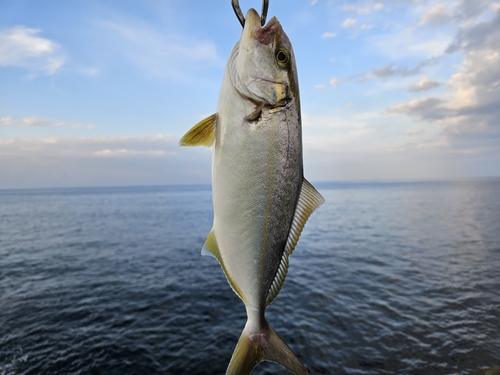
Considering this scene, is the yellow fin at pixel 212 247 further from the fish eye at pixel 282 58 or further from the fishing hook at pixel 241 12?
the fishing hook at pixel 241 12

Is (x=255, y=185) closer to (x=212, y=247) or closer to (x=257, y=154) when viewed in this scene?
(x=257, y=154)

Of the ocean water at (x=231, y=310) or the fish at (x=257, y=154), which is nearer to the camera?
the fish at (x=257, y=154)

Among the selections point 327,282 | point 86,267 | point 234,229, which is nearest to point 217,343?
point 327,282

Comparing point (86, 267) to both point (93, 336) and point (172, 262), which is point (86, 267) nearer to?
point (172, 262)

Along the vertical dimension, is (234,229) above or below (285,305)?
above

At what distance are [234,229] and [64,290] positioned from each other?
2358 cm

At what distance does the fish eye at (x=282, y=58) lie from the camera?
2.88 m

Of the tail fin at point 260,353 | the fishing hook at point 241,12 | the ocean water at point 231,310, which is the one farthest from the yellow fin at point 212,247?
the ocean water at point 231,310

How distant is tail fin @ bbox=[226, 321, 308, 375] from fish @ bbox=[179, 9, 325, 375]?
0.10m

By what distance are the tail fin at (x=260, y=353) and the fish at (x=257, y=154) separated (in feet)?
0.32

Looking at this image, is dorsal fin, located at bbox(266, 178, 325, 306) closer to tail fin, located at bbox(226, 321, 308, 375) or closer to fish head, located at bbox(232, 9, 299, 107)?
tail fin, located at bbox(226, 321, 308, 375)

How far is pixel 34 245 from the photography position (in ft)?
125

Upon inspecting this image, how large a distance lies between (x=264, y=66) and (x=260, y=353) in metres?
3.04

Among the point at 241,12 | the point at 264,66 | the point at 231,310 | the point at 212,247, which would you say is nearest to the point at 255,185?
the point at 212,247
